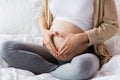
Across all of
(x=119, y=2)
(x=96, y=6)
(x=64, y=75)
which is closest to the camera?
(x=64, y=75)

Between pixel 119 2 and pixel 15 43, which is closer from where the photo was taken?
pixel 15 43

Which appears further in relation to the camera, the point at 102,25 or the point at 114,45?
the point at 114,45

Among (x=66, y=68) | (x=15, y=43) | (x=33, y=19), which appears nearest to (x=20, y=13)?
(x=33, y=19)

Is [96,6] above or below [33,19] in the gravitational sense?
above

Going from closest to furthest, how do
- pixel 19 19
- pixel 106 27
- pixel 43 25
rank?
pixel 106 27 → pixel 43 25 → pixel 19 19

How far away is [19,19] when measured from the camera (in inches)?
67.6

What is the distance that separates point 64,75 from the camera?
122cm

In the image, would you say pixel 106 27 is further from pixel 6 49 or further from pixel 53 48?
pixel 6 49

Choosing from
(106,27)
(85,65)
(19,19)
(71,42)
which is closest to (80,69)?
(85,65)

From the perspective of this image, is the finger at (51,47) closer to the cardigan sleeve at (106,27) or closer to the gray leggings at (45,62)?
the gray leggings at (45,62)

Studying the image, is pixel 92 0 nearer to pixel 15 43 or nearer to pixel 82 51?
pixel 82 51

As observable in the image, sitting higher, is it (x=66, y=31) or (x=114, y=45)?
(x=66, y=31)

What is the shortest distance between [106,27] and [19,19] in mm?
616

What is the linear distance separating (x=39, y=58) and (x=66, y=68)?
0.54 feet
